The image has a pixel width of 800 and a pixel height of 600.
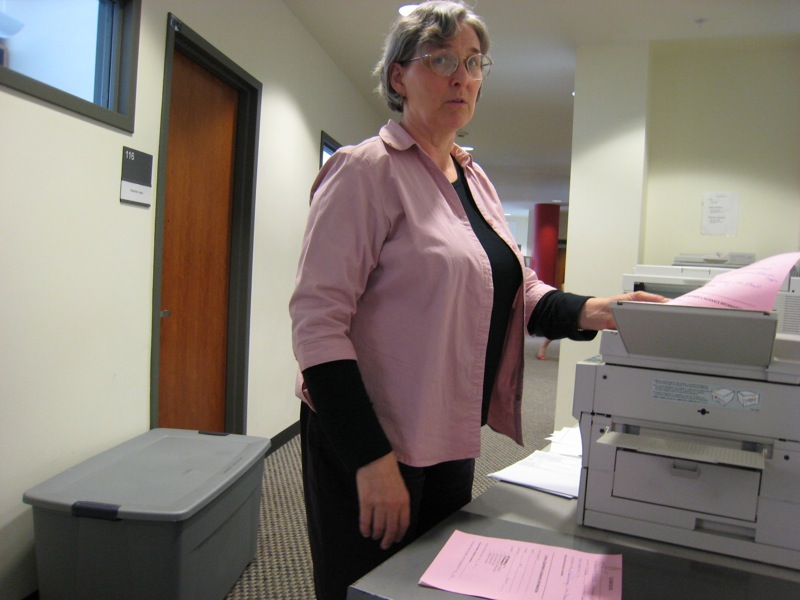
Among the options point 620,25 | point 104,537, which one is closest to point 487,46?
point 104,537

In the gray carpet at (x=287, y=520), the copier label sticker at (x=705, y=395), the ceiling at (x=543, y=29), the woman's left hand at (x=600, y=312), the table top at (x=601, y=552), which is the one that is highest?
the ceiling at (x=543, y=29)

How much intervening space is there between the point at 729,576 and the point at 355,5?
3.38 metres

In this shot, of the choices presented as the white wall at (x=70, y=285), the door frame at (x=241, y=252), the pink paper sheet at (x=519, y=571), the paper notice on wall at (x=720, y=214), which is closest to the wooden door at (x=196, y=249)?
the door frame at (x=241, y=252)

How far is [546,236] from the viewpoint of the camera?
11.6 meters

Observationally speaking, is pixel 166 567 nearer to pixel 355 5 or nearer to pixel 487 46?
pixel 487 46

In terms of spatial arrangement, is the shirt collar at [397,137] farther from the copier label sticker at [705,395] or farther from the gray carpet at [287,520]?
the gray carpet at [287,520]

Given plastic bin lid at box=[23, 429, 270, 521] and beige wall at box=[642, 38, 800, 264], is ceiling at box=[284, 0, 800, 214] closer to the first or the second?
beige wall at box=[642, 38, 800, 264]

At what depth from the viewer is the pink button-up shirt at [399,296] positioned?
0.81 meters

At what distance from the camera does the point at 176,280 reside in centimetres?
258

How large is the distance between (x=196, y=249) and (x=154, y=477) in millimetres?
1272

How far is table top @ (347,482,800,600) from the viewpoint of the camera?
749 millimetres

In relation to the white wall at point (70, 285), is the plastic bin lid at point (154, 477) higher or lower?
lower

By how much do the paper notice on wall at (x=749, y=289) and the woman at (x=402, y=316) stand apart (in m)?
0.20

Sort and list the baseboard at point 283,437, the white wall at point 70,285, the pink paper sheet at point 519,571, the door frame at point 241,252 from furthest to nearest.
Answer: the baseboard at point 283,437 → the door frame at point 241,252 → the white wall at point 70,285 → the pink paper sheet at point 519,571
